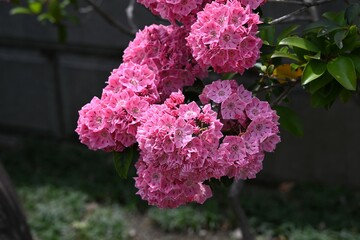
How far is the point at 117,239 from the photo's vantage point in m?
3.98

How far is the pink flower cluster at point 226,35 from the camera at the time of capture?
1.71 meters

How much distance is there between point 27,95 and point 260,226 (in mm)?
2707

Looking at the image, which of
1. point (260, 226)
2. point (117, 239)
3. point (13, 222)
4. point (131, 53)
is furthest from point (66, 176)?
point (131, 53)

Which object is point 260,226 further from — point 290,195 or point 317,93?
point 317,93

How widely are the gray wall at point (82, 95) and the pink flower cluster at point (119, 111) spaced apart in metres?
2.40

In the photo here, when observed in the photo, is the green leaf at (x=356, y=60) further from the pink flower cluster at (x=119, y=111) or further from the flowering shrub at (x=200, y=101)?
the pink flower cluster at (x=119, y=111)

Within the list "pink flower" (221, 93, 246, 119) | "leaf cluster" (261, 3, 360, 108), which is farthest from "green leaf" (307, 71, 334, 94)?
"pink flower" (221, 93, 246, 119)

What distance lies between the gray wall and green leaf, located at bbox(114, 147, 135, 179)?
2478 mm

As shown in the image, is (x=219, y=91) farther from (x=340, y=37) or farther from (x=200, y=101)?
(x=340, y=37)

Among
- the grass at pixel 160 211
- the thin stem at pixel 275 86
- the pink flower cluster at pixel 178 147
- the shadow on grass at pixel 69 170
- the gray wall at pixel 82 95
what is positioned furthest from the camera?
the shadow on grass at pixel 69 170

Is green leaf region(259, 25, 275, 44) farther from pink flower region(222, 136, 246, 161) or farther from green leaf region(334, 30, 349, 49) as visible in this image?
pink flower region(222, 136, 246, 161)

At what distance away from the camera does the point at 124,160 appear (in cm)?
182

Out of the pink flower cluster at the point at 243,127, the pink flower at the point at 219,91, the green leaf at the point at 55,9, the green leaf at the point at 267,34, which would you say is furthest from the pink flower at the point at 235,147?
the green leaf at the point at 55,9

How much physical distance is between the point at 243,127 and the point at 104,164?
3.39 m
